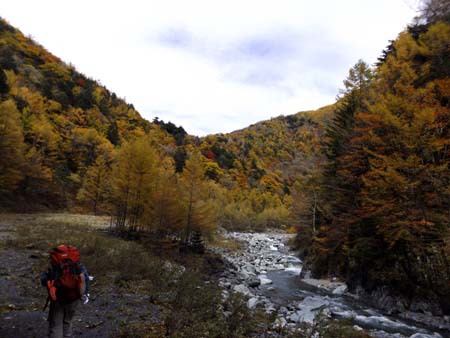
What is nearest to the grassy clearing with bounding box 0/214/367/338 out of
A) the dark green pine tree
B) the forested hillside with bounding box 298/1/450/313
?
the forested hillside with bounding box 298/1/450/313

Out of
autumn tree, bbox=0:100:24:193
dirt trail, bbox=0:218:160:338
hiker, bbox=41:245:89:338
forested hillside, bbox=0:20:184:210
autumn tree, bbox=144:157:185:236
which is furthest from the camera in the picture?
forested hillside, bbox=0:20:184:210

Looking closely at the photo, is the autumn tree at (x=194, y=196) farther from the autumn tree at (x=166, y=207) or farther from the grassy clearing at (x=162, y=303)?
the grassy clearing at (x=162, y=303)

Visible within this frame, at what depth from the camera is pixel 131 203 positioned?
27.5 metres

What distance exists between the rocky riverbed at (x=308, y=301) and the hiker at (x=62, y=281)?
210 inches

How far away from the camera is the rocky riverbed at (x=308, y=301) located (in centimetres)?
1288

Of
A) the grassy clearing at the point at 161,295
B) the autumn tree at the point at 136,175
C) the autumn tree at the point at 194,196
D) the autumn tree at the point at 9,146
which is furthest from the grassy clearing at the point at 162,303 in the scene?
the autumn tree at the point at 9,146

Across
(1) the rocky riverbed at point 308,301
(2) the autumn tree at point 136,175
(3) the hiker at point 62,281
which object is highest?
(2) the autumn tree at point 136,175

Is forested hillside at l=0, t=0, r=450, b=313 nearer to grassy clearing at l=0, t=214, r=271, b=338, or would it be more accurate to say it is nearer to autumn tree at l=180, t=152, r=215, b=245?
autumn tree at l=180, t=152, r=215, b=245

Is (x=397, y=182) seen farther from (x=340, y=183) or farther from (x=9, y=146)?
(x=9, y=146)

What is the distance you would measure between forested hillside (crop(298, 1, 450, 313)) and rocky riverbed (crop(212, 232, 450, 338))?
1.19 m

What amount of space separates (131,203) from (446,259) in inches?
884

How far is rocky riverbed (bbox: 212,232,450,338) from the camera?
42.3ft

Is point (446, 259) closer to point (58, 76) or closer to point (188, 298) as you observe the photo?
point (188, 298)

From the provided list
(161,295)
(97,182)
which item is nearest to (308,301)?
(161,295)
